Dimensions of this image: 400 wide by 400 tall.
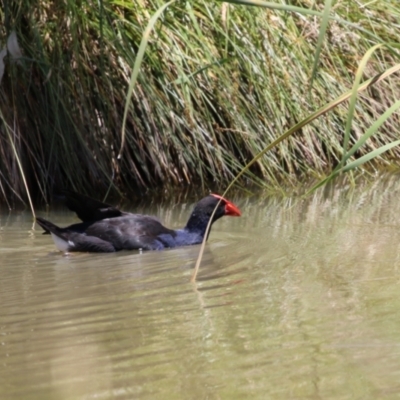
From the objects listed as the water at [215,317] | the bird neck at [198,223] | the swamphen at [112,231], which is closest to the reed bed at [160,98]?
A: the swamphen at [112,231]

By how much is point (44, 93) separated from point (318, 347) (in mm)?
4382

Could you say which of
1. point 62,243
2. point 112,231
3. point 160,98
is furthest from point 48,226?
point 160,98

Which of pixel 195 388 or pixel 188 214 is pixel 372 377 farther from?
pixel 188 214

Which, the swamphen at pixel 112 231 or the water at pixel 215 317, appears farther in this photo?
the swamphen at pixel 112 231

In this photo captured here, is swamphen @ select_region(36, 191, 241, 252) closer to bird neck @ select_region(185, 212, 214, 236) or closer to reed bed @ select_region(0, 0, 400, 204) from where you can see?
bird neck @ select_region(185, 212, 214, 236)

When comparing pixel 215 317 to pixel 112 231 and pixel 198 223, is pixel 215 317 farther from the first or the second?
pixel 198 223

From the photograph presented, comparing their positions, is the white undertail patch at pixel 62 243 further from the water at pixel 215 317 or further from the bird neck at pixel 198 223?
the bird neck at pixel 198 223

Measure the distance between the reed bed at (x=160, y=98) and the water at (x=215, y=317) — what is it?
42.2 inches

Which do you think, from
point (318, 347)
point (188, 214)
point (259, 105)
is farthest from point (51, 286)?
point (259, 105)

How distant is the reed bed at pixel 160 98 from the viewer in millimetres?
7279

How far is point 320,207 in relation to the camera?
741 cm

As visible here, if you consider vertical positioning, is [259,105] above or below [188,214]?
above

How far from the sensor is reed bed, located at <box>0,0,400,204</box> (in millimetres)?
7279

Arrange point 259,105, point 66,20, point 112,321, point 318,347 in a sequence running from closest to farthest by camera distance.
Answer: point 318,347
point 112,321
point 66,20
point 259,105
